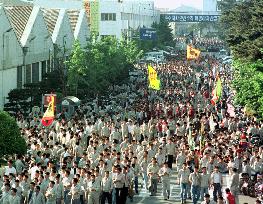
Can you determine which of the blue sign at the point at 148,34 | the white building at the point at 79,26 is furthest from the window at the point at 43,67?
the blue sign at the point at 148,34

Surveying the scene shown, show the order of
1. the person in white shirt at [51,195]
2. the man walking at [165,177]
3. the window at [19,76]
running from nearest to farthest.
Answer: the person in white shirt at [51,195]
the man walking at [165,177]
the window at [19,76]

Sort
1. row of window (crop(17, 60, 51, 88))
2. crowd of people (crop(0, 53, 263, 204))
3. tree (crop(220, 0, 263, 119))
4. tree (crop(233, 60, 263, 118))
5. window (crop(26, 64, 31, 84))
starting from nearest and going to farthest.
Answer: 1. crowd of people (crop(0, 53, 263, 204))
2. tree (crop(233, 60, 263, 118))
3. tree (crop(220, 0, 263, 119))
4. row of window (crop(17, 60, 51, 88))
5. window (crop(26, 64, 31, 84))

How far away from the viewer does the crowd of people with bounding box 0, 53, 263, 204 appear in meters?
23.1

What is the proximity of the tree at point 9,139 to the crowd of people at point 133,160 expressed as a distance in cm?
39

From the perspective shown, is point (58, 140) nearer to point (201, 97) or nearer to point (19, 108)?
point (19, 108)

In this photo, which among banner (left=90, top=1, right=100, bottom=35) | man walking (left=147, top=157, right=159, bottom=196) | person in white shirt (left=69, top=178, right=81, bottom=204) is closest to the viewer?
person in white shirt (left=69, top=178, right=81, bottom=204)

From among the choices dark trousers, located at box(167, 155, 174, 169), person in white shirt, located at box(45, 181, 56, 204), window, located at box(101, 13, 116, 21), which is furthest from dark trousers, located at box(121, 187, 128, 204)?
window, located at box(101, 13, 116, 21)

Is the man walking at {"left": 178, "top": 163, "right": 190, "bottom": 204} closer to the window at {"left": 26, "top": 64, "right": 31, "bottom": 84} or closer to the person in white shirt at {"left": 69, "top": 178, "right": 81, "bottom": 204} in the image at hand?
the person in white shirt at {"left": 69, "top": 178, "right": 81, "bottom": 204}

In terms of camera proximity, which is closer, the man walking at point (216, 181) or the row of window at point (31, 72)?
the man walking at point (216, 181)

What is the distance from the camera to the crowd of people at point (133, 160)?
2306 centimetres

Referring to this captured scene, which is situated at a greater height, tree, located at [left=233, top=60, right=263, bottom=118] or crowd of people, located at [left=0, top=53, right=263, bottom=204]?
tree, located at [left=233, top=60, right=263, bottom=118]

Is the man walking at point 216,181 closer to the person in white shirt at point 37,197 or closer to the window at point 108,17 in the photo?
the person in white shirt at point 37,197

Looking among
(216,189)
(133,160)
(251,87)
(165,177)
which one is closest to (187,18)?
(251,87)

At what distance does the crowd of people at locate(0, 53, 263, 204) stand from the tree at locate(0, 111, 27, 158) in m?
0.39
